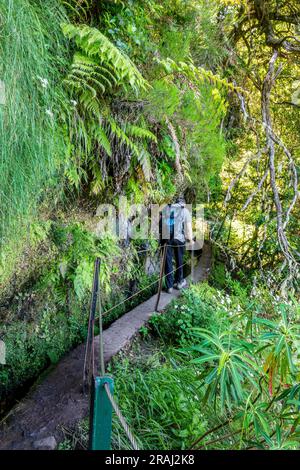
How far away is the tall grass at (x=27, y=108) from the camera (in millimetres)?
2100

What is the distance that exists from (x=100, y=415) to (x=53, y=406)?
4.87ft

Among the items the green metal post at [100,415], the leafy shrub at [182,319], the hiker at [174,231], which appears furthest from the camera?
the hiker at [174,231]

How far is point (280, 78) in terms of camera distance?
19.2 feet

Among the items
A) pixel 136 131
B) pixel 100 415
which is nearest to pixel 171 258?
pixel 136 131

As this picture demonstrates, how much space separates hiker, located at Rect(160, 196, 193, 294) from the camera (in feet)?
17.1

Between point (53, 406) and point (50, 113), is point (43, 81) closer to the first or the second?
point (50, 113)

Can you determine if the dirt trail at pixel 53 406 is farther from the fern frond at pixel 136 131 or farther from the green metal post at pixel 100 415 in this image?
the fern frond at pixel 136 131

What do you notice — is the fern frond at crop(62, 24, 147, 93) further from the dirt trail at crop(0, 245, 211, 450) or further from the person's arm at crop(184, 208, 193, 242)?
the person's arm at crop(184, 208, 193, 242)

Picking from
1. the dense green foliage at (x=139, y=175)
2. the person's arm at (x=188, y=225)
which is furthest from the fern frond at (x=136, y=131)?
the person's arm at (x=188, y=225)

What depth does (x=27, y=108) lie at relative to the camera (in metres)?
2.31

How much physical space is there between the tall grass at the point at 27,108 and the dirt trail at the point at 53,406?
1292mm

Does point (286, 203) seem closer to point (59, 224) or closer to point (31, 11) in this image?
point (59, 224)

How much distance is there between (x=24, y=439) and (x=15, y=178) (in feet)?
6.41

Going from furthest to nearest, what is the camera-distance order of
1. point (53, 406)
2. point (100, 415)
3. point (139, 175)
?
point (139, 175), point (53, 406), point (100, 415)
